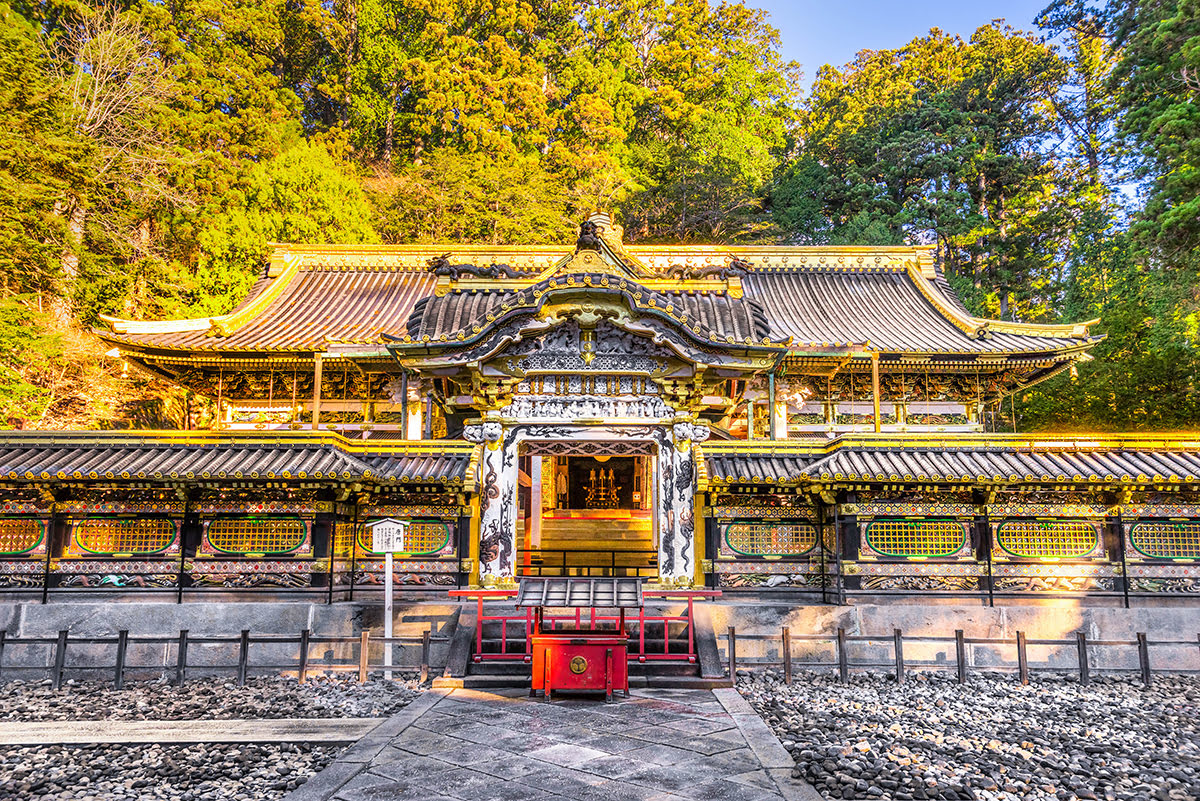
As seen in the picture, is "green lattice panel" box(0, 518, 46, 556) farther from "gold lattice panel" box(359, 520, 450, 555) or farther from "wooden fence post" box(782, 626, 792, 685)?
"wooden fence post" box(782, 626, 792, 685)

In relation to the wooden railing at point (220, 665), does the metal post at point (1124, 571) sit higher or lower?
higher

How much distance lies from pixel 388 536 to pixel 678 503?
5.49 metres

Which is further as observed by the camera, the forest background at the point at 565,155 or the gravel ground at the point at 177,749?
the forest background at the point at 565,155

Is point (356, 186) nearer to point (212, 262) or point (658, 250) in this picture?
point (212, 262)

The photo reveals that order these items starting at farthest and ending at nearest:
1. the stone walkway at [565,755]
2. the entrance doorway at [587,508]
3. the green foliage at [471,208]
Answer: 1. the green foliage at [471,208]
2. the entrance doorway at [587,508]
3. the stone walkway at [565,755]

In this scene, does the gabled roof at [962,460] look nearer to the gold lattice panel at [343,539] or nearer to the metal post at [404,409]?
the gold lattice panel at [343,539]

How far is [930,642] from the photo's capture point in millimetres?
13562

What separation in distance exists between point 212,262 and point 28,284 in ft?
19.1

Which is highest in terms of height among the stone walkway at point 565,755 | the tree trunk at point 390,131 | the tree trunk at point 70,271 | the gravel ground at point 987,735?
the tree trunk at point 390,131

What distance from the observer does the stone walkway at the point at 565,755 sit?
7.14m

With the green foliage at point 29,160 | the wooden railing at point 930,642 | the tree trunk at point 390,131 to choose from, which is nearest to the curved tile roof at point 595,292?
the wooden railing at point 930,642

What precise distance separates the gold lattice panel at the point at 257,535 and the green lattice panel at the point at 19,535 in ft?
10.9

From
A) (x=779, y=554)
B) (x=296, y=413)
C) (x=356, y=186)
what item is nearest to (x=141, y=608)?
(x=296, y=413)

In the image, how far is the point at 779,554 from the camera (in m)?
14.7
